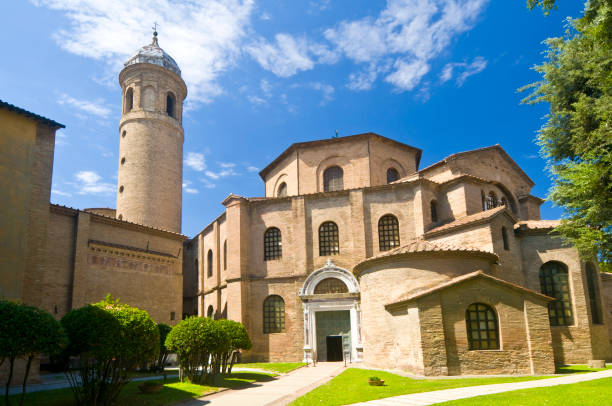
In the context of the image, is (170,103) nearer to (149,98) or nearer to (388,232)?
(149,98)

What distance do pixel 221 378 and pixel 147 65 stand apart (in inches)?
1006

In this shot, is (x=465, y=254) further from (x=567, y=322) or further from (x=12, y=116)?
(x=12, y=116)

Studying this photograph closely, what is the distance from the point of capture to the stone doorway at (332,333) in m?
24.6

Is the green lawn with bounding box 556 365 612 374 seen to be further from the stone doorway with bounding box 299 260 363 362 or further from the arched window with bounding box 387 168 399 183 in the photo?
the arched window with bounding box 387 168 399 183

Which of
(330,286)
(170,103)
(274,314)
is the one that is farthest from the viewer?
(170,103)

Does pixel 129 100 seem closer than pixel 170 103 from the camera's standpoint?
Yes

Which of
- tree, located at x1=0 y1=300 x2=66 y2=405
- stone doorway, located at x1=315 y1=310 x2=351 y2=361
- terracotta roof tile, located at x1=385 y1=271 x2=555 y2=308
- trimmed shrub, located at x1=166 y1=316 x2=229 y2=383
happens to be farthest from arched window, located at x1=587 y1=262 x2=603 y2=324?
tree, located at x1=0 y1=300 x2=66 y2=405

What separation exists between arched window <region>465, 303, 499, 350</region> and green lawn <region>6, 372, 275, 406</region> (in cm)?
858

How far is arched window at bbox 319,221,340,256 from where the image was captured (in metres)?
26.1

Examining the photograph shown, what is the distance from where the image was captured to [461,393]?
1145cm

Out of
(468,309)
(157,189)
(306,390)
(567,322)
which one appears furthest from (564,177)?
(157,189)

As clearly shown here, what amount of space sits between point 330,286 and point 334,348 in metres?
3.44

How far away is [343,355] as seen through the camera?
24.4 meters

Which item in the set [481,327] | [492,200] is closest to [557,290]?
[481,327]
